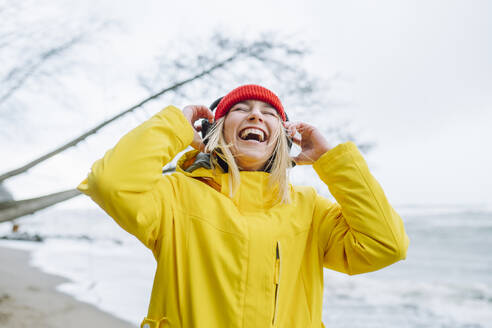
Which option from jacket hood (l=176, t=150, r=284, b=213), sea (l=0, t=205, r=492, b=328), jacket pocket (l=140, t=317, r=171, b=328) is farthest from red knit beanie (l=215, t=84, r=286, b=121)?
sea (l=0, t=205, r=492, b=328)

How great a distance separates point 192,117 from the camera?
154 centimetres

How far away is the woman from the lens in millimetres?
1206

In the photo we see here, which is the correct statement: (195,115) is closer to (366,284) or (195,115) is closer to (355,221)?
(355,221)

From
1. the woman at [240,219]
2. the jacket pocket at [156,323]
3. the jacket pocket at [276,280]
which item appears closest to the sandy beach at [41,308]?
the jacket pocket at [156,323]

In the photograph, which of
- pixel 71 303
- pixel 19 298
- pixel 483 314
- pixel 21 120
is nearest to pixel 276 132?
pixel 21 120

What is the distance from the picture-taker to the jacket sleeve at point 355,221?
51.6 inches

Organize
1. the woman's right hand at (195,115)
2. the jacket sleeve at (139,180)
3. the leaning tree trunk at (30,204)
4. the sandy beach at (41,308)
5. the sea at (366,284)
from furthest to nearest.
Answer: the sea at (366,284)
the sandy beach at (41,308)
the leaning tree trunk at (30,204)
the woman's right hand at (195,115)
the jacket sleeve at (139,180)

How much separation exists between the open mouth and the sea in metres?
4.31

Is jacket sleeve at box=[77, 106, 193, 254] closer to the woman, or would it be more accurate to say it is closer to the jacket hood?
the woman

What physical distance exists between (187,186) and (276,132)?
0.49 meters

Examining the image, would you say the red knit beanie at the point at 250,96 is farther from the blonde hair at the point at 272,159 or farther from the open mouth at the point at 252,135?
the open mouth at the point at 252,135

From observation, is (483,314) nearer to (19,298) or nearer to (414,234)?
(19,298)

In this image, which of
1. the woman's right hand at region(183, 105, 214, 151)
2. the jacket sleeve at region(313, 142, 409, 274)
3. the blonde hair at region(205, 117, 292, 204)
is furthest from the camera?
the woman's right hand at region(183, 105, 214, 151)

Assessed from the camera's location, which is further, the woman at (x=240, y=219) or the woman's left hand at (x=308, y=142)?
the woman's left hand at (x=308, y=142)
